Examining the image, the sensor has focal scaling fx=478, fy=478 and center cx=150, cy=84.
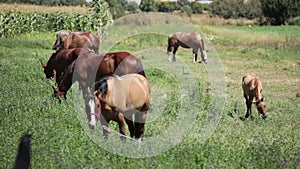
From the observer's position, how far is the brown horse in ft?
35.1

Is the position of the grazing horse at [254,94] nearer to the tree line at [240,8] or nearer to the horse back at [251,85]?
the horse back at [251,85]

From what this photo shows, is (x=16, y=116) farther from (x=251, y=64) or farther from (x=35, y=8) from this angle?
(x=35, y=8)

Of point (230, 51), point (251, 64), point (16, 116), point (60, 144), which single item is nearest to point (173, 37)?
point (251, 64)

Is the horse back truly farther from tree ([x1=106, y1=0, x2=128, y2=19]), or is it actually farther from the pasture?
tree ([x1=106, y1=0, x2=128, y2=19])

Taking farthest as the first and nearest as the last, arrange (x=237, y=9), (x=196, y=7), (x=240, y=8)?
(x=196, y=7)
(x=237, y=9)
(x=240, y=8)

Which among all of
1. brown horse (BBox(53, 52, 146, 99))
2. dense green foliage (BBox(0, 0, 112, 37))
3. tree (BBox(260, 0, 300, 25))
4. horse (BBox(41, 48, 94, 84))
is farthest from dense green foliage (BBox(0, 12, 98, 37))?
tree (BBox(260, 0, 300, 25))

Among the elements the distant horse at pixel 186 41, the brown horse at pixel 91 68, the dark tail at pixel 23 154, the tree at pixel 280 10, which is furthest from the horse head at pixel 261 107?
the tree at pixel 280 10

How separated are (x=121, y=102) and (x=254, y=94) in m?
4.86

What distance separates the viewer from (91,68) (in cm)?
1138

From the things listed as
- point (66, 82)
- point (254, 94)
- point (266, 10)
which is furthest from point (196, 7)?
point (66, 82)

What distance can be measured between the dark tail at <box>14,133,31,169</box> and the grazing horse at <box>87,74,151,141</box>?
102cm

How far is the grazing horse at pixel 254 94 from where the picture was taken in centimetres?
1146

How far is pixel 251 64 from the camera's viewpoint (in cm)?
2259

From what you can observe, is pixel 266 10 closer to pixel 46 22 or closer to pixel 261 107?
pixel 46 22
